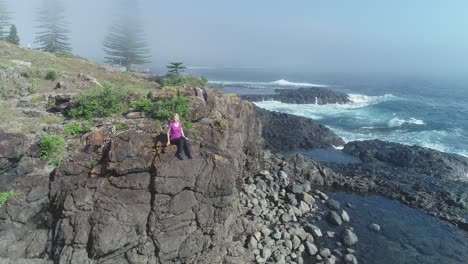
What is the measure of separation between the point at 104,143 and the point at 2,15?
240ft

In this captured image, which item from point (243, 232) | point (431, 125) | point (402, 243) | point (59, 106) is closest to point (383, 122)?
point (431, 125)

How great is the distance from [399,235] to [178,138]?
57.7 ft

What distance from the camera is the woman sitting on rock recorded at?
16891 millimetres

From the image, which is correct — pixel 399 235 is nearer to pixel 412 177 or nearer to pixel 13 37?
pixel 412 177

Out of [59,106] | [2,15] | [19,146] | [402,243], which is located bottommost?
[402,243]

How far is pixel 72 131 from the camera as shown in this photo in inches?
770

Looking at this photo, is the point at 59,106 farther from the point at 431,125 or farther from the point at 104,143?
the point at 431,125

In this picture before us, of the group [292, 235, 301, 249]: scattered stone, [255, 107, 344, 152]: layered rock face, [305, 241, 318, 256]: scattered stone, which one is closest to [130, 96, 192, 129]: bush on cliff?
[292, 235, 301, 249]: scattered stone

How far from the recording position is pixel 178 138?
17.1 m

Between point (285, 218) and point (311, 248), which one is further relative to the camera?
point (285, 218)

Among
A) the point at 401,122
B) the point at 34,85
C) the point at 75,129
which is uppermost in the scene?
the point at 34,85

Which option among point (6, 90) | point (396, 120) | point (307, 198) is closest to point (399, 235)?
point (307, 198)

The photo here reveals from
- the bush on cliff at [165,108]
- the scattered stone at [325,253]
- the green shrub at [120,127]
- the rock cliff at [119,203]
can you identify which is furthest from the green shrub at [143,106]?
the scattered stone at [325,253]

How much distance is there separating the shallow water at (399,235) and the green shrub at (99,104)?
16.7 m
